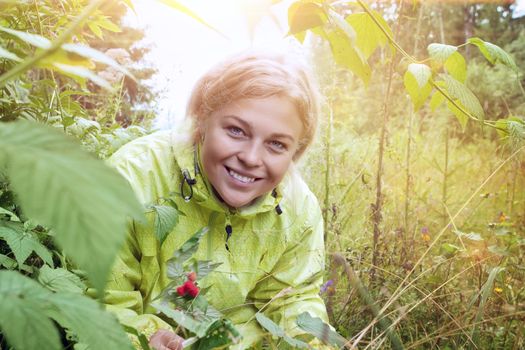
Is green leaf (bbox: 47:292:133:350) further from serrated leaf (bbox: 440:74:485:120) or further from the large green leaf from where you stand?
serrated leaf (bbox: 440:74:485:120)

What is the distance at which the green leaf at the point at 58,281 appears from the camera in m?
0.99

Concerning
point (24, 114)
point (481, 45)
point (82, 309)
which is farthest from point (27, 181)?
point (24, 114)

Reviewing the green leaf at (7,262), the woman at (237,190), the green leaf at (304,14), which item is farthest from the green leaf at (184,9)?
the woman at (237,190)

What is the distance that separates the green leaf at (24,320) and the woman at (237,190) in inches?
46.7

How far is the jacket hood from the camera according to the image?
1.78m

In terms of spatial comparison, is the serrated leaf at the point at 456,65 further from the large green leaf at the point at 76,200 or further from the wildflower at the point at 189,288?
the large green leaf at the point at 76,200

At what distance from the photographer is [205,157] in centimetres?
179

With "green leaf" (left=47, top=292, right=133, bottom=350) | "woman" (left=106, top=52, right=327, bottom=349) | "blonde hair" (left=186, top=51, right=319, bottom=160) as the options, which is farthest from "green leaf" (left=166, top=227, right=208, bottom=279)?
"blonde hair" (left=186, top=51, right=319, bottom=160)

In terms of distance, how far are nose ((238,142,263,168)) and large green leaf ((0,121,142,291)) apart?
140 cm

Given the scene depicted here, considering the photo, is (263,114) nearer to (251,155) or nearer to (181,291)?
(251,155)

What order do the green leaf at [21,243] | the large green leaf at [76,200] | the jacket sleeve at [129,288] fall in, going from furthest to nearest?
the jacket sleeve at [129,288] → the green leaf at [21,243] → the large green leaf at [76,200]

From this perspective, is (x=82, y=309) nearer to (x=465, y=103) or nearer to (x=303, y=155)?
(x=465, y=103)

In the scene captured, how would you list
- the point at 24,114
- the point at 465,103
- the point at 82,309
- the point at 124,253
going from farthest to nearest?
1. the point at 124,253
2. the point at 24,114
3. the point at 465,103
4. the point at 82,309

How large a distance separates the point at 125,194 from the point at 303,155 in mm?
1891
